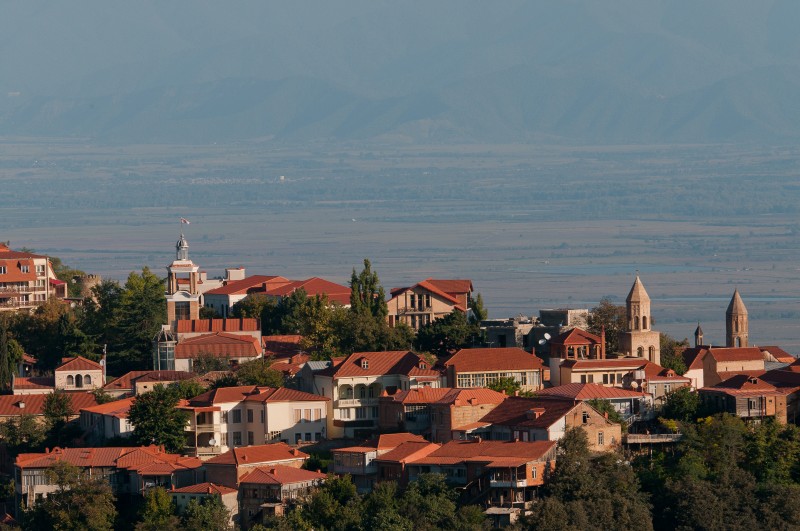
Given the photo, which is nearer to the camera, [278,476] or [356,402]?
[278,476]

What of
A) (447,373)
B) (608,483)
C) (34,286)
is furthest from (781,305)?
(608,483)

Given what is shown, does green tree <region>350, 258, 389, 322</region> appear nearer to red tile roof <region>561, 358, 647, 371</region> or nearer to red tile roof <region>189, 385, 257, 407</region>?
red tile roof <region>561, 358, 647, 371</region>

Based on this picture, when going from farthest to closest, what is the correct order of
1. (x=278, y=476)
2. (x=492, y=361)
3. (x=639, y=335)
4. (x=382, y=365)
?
(x=639, y=335)
(x=382, y=365)
(x=492, y=361)
(x=278, y=476)

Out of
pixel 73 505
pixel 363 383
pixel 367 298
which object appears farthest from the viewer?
pixel 367 298

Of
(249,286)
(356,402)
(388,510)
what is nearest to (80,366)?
(356,402)

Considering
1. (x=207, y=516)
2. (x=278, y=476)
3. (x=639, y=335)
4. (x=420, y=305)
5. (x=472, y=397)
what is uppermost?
(x=420, y=305)

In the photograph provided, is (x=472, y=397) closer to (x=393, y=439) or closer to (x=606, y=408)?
(x=393, y=439)

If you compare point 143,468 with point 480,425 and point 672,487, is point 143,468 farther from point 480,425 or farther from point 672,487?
point 672,487
